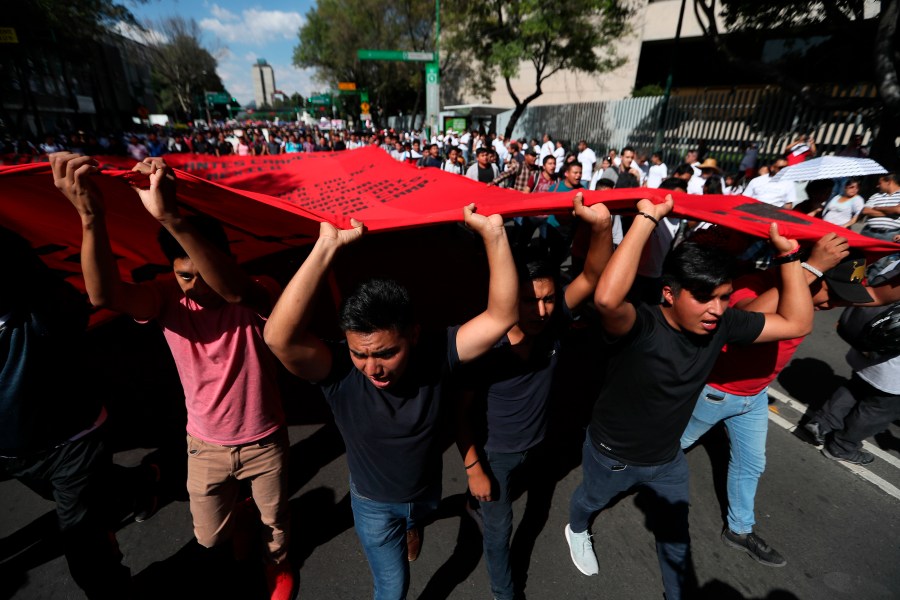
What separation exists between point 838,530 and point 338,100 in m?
54.9

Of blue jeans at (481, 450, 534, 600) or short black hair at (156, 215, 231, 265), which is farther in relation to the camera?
blue jeans at (481, 450, 534, 600)

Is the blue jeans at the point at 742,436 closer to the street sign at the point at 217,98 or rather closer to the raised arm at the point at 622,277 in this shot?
the raised arm at the point at 622,277

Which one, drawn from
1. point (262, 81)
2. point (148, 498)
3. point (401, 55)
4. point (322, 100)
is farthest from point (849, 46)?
point (262, 81)

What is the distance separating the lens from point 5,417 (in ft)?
5.99

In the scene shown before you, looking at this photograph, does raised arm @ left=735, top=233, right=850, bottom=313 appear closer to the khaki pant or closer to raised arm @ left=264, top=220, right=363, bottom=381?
raised arm @ left=264, top=220, right=363, bottom=381

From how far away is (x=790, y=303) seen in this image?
6.64ft

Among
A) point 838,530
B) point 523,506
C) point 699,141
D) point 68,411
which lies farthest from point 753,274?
point 699,141

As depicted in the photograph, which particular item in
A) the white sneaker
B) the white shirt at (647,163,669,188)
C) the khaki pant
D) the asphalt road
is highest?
Answer: the white shirt at (647,163,669,188)

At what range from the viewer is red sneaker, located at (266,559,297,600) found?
2.30m

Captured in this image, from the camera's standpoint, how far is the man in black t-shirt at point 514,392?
1942 mm

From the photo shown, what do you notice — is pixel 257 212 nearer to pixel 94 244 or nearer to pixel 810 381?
pixel 94 244

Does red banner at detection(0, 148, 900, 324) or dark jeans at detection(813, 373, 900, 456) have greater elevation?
red banner at detection(0, 148, 900, 324)

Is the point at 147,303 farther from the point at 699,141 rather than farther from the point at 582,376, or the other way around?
the point at 699,141

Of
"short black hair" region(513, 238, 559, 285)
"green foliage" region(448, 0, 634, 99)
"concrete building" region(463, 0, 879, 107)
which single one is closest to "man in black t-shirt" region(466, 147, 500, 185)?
"short black hair" region(513, 238, 559, 285)
